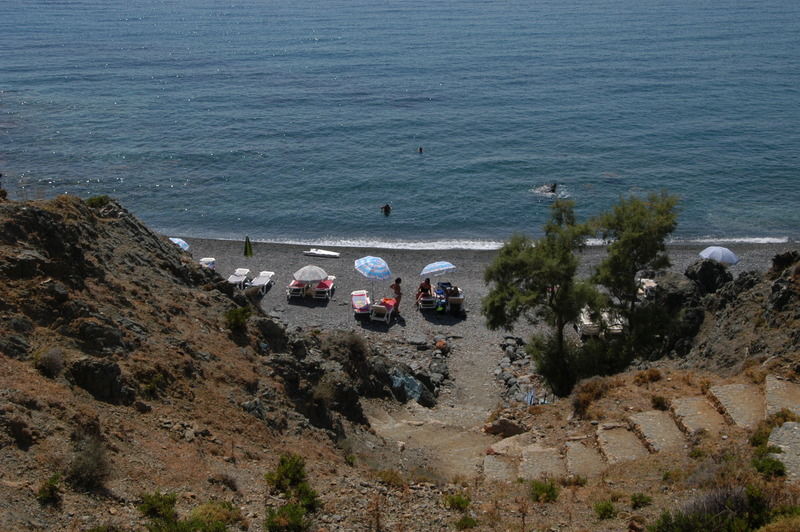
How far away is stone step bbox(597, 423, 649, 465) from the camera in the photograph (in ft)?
54.7

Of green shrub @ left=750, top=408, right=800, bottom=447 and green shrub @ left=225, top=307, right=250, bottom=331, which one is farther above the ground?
green shrub @ left=225, top=307, right=250, bottom=331

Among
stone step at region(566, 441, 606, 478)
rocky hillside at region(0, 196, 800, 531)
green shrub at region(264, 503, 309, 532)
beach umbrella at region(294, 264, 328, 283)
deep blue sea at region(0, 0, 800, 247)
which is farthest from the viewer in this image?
deep blue sea at region(0, 0, 800, 247)

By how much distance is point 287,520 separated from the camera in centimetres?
1249

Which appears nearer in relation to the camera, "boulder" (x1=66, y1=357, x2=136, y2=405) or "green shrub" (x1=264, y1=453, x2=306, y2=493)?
"green shrub" (x1=264, y1=453, x2=306, y2=493)

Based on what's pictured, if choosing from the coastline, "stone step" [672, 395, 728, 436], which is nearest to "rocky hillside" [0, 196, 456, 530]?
"stone step" [672, 395, 728, 436]

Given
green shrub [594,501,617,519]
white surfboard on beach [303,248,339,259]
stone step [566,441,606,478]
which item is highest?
white surfboard on beach [303,248,339,259]

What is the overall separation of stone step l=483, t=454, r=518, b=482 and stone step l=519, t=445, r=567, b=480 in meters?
0.24

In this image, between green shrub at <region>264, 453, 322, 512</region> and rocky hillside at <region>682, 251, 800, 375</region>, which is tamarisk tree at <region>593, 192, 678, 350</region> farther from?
green shrub at <region>264, 453, 322, 512</region>

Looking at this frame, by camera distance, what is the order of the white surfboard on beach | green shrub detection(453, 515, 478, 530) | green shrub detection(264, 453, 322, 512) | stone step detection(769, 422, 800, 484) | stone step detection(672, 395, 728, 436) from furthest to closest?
1. the white surfboard on beach
2. stone step detection(672, 395, 728, 436)
3. stone step detection(769, 422, 800, 484)
4. green shrub detection(264, 453, 322, 512)
5. green shrub detection(453, 515, 478, 530)

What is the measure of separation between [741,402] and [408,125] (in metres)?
61.8

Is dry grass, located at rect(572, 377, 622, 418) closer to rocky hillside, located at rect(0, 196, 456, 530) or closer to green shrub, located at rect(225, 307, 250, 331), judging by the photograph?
rocky hillside, located at rect(0, 196, 456, 530)

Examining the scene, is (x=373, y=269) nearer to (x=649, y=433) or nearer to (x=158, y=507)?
(x=649, y=433)

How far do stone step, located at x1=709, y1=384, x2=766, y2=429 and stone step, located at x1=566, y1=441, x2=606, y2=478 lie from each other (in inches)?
123

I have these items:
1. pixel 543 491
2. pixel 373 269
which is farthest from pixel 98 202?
pixel 543 491
